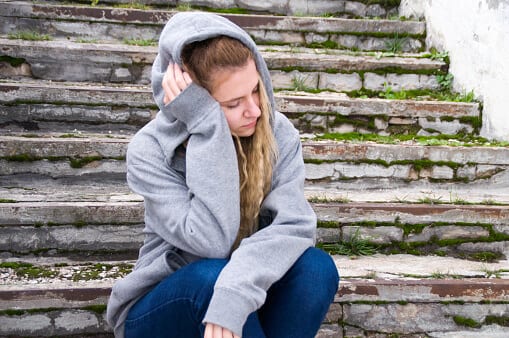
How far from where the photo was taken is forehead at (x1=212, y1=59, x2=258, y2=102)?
1663mm

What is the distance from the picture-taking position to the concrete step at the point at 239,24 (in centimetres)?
360

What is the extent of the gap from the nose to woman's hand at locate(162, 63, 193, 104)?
19cm

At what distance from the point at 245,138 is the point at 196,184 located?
0.83 feet

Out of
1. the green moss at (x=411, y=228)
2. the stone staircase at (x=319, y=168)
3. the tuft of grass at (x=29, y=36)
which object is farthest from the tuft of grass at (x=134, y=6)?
the green moss at (x=411, y=228)

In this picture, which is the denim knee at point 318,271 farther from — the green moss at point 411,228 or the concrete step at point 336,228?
the green moss at point 411,228

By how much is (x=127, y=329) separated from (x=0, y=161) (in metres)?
1.32

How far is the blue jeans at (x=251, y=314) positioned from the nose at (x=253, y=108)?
43 cm

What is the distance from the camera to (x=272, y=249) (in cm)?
164

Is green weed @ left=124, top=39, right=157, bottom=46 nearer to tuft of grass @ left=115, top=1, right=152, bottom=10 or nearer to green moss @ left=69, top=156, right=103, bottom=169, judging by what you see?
tuft of grass @ left=115, top=1, right=152, bottom=10

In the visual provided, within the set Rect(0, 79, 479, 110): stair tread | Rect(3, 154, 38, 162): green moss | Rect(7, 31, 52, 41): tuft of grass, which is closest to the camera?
Rect(3, 154, 38, 162): green moss

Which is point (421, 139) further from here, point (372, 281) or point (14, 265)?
point (14, 265)

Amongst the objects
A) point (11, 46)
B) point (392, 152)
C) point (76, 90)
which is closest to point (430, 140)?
point (392, 152)

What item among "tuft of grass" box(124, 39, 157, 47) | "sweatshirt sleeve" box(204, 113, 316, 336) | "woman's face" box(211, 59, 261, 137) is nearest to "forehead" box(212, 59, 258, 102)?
"woman's face" box(211, 59, 261, 137)

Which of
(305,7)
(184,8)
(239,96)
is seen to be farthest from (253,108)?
(305,7)
